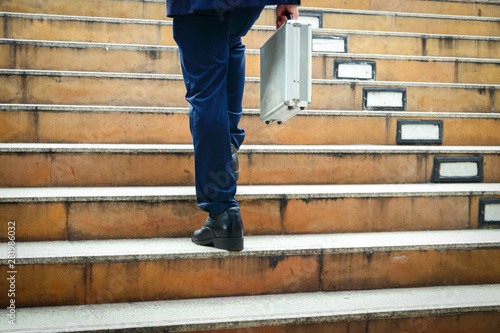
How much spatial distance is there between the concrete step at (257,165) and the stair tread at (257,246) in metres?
0.40

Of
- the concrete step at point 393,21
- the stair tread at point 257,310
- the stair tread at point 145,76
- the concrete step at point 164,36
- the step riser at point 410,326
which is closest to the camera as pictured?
the stair tread at point 257,310

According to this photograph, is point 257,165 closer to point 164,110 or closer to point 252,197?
point 252,197

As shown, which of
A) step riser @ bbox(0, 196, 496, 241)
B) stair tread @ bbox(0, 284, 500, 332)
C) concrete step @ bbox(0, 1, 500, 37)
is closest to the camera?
stair tread @ bbox(0, 284, 500, 332)

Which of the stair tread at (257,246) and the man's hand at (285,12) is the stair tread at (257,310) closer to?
the stair tread at (257,246)

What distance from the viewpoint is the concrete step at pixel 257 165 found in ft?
7.29

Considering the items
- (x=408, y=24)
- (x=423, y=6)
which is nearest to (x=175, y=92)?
(x=408, y=24)

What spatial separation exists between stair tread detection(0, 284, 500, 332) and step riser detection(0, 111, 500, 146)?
43.3 inches

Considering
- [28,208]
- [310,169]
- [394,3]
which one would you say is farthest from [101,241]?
[394,3]

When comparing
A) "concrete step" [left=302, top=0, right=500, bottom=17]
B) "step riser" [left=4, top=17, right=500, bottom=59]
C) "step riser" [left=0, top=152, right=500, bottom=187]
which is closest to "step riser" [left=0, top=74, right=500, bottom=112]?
"step riser" [left=0, top=152, right=500, bottom=187]

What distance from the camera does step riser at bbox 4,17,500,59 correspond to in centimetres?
342

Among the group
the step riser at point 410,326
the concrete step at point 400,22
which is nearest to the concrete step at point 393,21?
the concrete step at point 400,22

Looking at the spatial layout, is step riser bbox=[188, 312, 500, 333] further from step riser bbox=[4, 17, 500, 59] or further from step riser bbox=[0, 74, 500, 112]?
step riser bbox=[4, 17, 500, 59]

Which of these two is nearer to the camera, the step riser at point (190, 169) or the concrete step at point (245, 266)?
the concrete step at point (245, 266)

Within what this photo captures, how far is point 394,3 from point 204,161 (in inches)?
Answer: 147
